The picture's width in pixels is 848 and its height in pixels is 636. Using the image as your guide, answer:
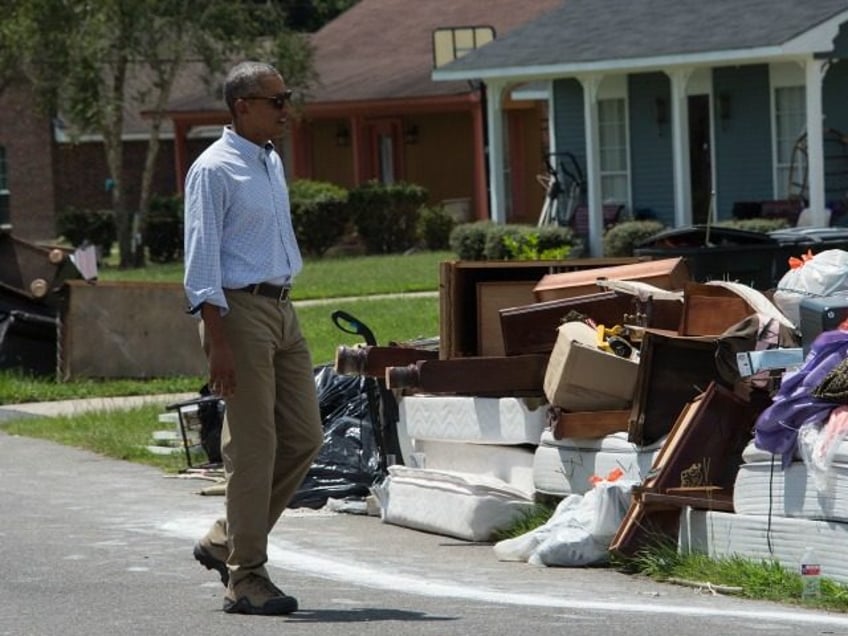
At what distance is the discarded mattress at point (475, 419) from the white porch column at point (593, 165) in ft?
60.8

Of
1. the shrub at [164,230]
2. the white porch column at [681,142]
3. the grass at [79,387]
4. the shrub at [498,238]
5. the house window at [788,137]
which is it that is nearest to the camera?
the grass at [79,387]

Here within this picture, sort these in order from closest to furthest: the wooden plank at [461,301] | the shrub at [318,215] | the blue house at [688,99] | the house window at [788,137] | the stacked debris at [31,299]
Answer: the wooden plank at [461,301] < the stacked debris at [31,299] < the blue house at [688,99] < the house window at [788,137] < the shrub at [318,215]

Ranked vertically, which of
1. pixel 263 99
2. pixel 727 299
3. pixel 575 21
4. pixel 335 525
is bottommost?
pixel 335 525

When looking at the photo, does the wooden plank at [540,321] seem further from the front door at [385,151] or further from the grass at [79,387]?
the front door at [385,151]

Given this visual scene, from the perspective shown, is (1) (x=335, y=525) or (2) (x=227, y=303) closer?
(2) (x=227, y=303)

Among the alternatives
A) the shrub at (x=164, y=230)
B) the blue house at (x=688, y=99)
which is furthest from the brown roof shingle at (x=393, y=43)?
the blue house at (x=688, y=99)

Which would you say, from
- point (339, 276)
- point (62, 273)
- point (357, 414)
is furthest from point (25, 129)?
point (357, 414)

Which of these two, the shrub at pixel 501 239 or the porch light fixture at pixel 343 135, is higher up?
the porch light fixture at pixel 343 135

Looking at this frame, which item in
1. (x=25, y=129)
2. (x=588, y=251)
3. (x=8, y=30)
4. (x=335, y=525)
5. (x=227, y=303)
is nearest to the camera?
(x=227, y=303)

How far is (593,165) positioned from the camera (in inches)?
A: 1144

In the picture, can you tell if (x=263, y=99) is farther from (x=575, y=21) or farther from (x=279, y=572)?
(x=575, y=21)

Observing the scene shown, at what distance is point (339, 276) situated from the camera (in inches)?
1194

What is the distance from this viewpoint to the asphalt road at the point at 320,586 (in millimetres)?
7328

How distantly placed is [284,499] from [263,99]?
62.2 inches
